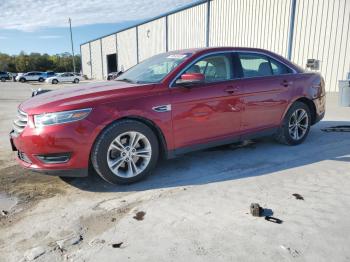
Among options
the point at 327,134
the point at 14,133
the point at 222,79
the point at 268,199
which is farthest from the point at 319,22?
the point at 14,133

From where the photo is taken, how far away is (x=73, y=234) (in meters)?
2.79

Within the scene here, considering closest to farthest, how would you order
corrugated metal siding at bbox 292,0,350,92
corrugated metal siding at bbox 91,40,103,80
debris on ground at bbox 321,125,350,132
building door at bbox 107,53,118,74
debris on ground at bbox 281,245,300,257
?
1. debris on ground at bbox 281,245,300,257
2. debris on ground at bbox 321,125,350,132
3. corrugated metal siding at bbox 292,0,350,92
4. building door at bbox 107,53,118,74
5. corrugated metal siding at bbox 91,40,103,80

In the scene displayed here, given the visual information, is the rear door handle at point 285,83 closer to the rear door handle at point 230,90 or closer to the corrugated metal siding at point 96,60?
the rear door handle at point 230,90

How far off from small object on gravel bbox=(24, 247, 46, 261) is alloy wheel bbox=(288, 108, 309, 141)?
13.7 feet

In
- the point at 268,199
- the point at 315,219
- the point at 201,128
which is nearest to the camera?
the point at 315,219

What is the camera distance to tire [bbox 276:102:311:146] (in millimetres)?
5211

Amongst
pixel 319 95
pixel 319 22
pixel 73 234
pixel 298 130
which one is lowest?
pixel 73 234

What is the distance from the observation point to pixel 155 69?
4.52m

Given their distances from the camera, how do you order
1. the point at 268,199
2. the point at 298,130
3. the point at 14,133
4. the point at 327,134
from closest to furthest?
the point at 268,199, the point at 14,133, the point at 298,130, the point at 327,134

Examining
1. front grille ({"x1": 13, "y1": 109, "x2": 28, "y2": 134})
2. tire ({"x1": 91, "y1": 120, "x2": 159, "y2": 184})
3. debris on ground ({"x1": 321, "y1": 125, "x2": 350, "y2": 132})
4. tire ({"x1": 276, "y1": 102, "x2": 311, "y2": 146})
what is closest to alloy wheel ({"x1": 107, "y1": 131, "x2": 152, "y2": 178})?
tire ({"x1": 91, "y1": 120, "x2": 159, "y2": 184})

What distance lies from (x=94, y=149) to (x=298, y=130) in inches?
142

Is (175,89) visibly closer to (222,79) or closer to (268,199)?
(222,79)

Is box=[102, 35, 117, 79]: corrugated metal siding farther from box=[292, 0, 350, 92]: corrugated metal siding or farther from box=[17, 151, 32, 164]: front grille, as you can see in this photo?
box=[17, 151, 32, 164]: front grille

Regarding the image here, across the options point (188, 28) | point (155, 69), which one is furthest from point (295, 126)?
point (188, 28)
